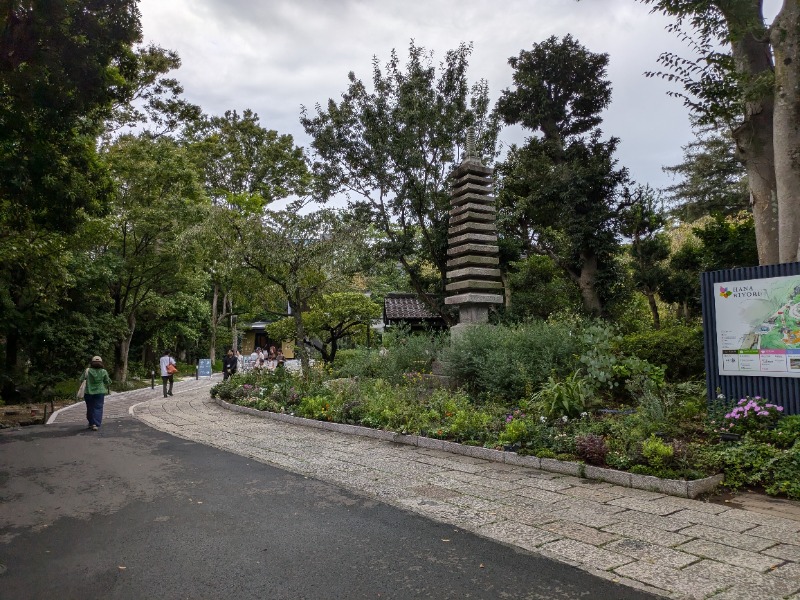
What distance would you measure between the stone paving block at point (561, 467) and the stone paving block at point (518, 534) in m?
1.99

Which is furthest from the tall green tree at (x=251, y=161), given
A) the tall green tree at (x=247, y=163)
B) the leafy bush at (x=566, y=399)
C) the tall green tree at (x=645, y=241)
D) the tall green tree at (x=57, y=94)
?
the leafy bush at (x=566, y=399)

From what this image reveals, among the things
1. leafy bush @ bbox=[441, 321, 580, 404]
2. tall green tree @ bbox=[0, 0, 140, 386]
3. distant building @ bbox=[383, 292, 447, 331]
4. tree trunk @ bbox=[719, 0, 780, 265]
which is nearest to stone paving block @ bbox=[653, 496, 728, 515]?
leafy bush @ bbox=[441, 321, 580, 404]

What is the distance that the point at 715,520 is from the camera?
491 centimetres

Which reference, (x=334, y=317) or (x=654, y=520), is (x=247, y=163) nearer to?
(x=334, y=317)

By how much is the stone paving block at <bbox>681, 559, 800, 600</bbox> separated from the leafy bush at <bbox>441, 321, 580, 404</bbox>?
18.9ft

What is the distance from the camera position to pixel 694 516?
5.04 metres

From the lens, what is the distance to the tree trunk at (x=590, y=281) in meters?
20.6

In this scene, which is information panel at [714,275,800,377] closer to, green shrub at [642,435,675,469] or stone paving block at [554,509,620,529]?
green shrub at [642,435,675,469]

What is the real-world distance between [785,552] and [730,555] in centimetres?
42

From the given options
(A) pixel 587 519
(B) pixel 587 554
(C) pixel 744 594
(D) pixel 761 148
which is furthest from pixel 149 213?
(C) pixel 744 594

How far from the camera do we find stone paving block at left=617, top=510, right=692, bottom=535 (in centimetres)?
476

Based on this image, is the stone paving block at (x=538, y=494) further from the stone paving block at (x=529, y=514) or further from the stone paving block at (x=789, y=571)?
the stone paving block at (x=789, y=571)

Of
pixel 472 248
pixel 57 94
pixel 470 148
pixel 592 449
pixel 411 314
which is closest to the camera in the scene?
pixel 592 449

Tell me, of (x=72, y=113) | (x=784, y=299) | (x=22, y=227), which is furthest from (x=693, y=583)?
(x=22, y=227)
